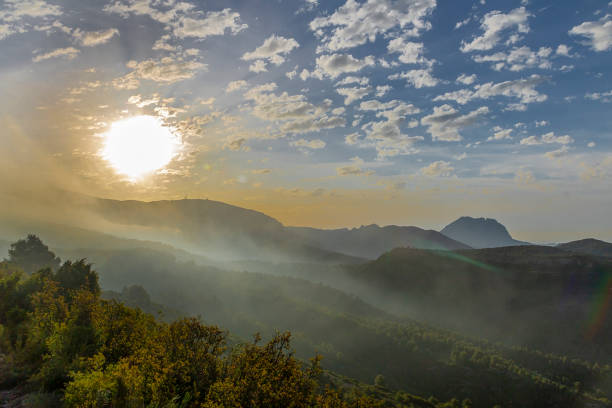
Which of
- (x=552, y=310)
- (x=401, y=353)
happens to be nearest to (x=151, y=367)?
(x=401, y=353)

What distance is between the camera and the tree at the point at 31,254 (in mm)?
73188

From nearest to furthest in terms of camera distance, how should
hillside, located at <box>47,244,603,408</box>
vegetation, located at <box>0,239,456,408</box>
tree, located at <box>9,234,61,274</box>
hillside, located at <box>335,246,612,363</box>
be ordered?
vegetation, located at <box>0,239,456,408</box> → tree, located at <box>9,234,61,274</box> → hillside, located at <box>47,244,603,408</box> → hillside, located at <box>335,246,612,363</box>

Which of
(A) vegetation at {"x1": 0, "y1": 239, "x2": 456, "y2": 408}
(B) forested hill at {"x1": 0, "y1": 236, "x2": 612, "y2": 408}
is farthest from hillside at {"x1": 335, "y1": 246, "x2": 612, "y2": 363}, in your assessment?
(A) vegetation at {"x1": 0, "y1": 239, "x2": 456, "y2": 408}

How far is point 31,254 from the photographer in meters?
75.4

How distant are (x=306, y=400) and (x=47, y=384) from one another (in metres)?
10.8

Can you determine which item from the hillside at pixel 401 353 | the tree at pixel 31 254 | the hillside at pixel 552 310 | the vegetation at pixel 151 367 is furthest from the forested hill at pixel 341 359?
the tree at pixel 31 254

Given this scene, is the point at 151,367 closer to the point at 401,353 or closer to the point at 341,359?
the point at 341,359

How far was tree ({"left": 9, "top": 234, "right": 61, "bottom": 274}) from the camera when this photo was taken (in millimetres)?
73188

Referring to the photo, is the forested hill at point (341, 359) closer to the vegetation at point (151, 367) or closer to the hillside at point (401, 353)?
the vegetation at point (151, 367)

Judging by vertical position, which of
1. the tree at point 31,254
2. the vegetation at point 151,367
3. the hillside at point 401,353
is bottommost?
the hillside at point 401,353

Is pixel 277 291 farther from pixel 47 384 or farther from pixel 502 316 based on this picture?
pixel 47 384

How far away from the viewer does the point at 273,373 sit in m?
9.38

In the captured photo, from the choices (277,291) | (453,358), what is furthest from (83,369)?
(277,291)

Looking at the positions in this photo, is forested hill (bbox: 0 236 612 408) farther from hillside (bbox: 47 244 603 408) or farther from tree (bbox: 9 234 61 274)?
tree (bbox: 9 234 61 274)
